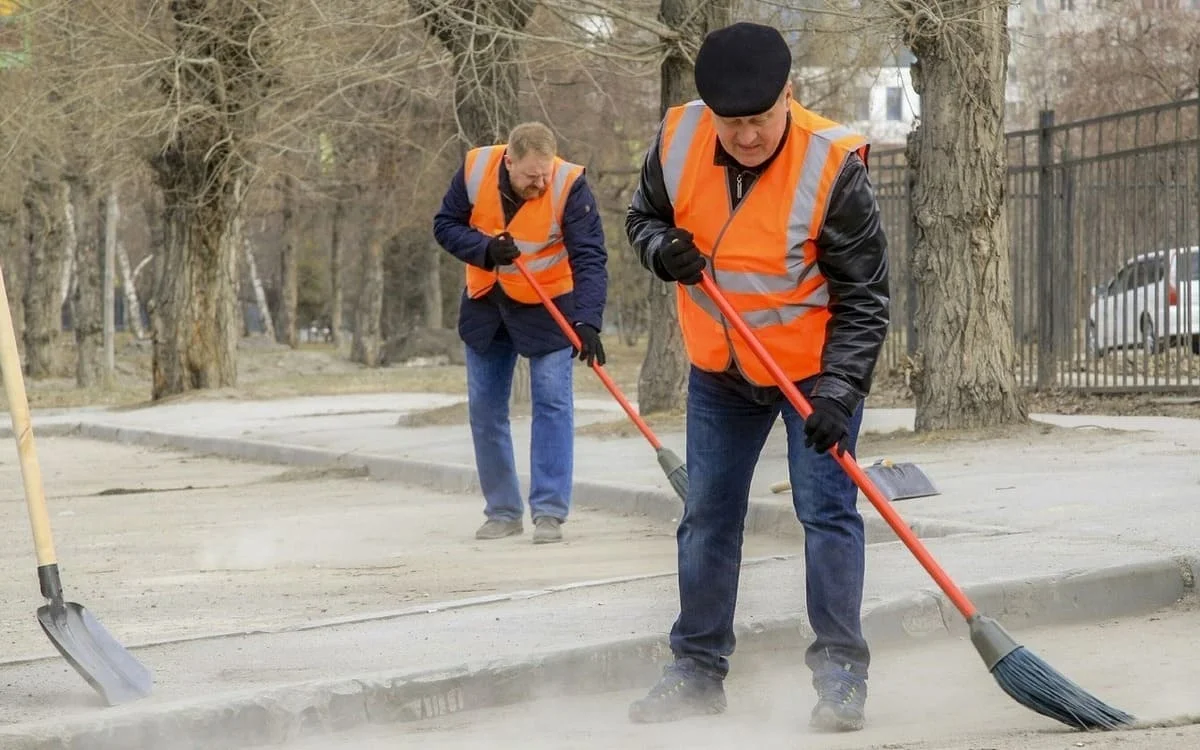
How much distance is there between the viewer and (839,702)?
4363mm

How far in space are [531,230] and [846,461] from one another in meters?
3.85

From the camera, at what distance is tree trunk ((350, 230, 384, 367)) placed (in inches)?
1576

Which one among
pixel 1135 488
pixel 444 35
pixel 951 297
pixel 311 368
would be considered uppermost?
pixel 444 35

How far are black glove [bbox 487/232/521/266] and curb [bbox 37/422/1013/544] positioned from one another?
168 centimetres

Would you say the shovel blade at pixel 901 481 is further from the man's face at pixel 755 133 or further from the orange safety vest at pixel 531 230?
the man's face at pixel 755 133

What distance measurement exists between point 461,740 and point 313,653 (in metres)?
0.84

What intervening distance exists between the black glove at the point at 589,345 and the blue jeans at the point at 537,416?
31 cm

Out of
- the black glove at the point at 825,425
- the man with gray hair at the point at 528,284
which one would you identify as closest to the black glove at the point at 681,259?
the black glove at the point at 825,425

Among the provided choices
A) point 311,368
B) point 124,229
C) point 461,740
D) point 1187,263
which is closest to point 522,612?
point 461,740

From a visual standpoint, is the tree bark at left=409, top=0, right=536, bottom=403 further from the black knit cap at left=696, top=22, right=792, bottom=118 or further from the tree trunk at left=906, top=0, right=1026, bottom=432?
the black knit cap at left=696, top=22, right=792, bottom=118

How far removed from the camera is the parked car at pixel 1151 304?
13234mm

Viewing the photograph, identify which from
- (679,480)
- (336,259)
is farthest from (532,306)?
(336,259)

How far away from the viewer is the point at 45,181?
3034cm

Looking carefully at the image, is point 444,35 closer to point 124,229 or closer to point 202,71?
point 202,71
